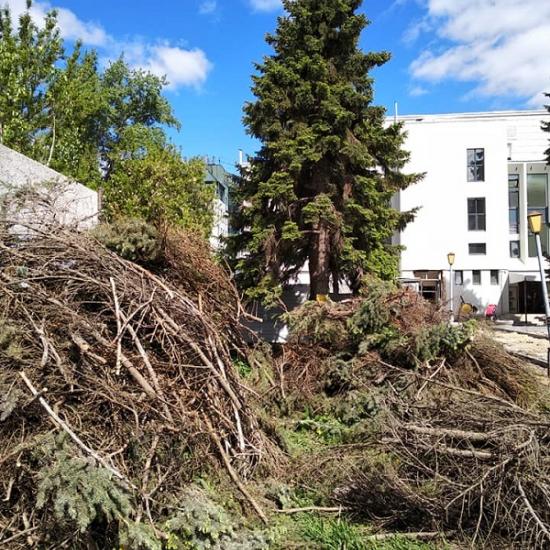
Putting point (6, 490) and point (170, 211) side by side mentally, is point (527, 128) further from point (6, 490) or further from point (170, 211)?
point (6, 490)

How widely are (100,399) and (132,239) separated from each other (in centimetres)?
270

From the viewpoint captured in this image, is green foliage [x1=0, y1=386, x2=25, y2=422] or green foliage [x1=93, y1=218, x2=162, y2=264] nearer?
green foliage [x1=0, y1=386, x2=25, y2=422]

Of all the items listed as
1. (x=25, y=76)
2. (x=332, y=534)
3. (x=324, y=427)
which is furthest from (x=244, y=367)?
(x=25, y=76)

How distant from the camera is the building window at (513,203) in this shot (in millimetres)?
36531

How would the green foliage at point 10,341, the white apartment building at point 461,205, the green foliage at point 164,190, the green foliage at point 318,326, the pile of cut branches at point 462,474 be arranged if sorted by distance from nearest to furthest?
1. the pile of cut branches at point 462,474
2. the green foliage at point 10,341
3. the green foliage at point 318,326
4. the green foliage at point 164,190
5. the white apartment building at point 461,205

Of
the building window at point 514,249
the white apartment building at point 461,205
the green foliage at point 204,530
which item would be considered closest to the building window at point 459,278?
the white apartment building at point 461,205

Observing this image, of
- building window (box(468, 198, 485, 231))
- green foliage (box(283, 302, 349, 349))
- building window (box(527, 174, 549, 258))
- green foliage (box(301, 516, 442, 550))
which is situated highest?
building window (box(527, 174, 549, 258))

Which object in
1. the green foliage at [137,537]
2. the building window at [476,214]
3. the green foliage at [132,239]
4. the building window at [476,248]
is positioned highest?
the building window at [476,214]

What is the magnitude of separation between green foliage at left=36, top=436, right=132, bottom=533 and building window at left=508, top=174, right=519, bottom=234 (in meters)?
37.8

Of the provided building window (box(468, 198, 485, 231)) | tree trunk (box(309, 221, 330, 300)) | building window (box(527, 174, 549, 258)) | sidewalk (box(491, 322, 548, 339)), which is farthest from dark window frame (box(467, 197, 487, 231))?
tree trunk (box(309, 221, 330, 300))

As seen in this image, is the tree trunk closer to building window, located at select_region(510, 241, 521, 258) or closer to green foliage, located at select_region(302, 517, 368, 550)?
green foliage, located at select_region(302, 517, 368, 550)

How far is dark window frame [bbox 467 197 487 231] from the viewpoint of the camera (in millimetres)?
32656

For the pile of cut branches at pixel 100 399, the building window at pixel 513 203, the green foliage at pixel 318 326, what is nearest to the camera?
the pile of cut branches at pixel 100 399

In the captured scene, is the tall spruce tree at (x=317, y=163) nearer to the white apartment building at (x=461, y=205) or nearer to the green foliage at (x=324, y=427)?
the green foliage at (x=324, y=427)
